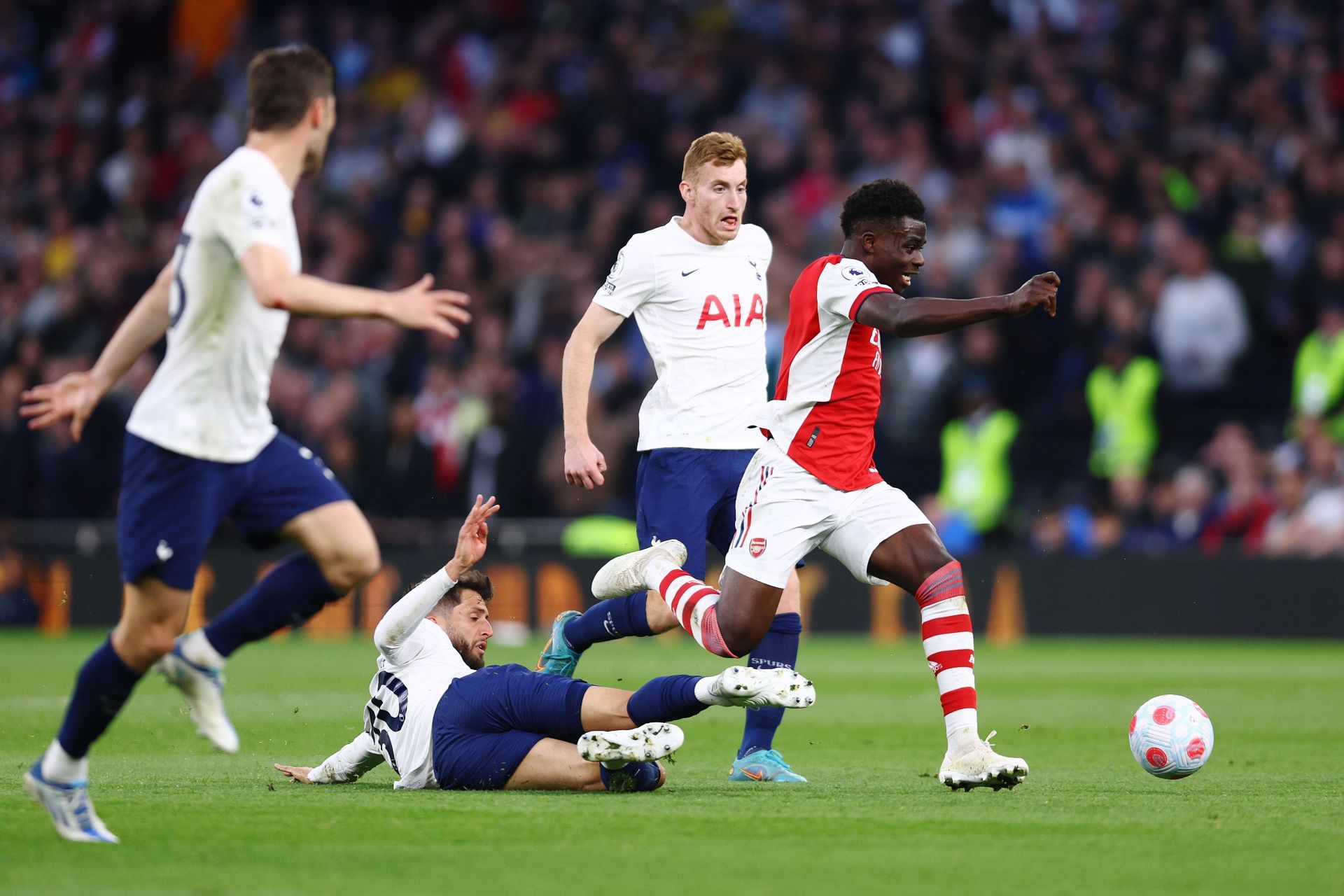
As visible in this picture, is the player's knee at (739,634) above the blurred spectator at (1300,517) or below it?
above

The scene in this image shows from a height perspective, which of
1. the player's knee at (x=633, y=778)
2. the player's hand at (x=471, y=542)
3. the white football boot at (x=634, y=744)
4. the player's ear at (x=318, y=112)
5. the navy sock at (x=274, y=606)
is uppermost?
the player's ear at (x=318, y=112)

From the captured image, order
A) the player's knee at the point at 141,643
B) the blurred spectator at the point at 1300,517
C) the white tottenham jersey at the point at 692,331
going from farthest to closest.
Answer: the blurred spectator at the point at 1300,517, the white tottenham jersey at the point at 692,331, the player's knee at the point at 141,643

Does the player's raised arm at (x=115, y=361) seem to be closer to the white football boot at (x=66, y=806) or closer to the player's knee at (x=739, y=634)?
the white football boot at (x=66, y=806)

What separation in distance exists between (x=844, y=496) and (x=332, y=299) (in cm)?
246

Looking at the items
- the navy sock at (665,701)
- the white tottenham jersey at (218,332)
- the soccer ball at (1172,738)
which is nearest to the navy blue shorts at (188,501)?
the white tottenham jersey at (218,332)


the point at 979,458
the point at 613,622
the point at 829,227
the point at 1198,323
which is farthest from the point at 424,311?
the point at 829,227

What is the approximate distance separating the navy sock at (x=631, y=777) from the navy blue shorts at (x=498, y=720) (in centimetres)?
18

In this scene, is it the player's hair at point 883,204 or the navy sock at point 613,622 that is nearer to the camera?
the player's hair at point 883,204

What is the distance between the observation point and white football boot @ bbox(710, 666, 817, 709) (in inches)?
244

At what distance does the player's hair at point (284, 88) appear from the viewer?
5.65m

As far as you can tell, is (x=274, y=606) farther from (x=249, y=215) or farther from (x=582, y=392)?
(x=582, y=392)

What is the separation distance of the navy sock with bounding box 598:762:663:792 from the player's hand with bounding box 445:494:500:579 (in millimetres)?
901

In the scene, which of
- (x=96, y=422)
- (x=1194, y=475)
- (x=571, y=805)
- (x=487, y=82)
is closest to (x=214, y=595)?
(x=96, y=422)

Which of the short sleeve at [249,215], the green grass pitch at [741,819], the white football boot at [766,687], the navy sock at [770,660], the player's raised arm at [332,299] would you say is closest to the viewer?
the green grass pitch at [741,819]
